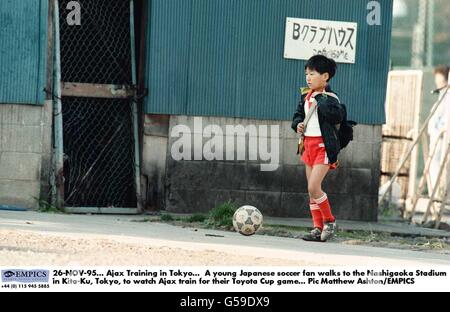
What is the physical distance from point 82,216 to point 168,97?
1.86 meters

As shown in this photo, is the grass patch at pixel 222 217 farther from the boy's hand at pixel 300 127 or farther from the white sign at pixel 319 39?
the white sign at pixel 319 39

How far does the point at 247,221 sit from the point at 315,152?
1.02 meters

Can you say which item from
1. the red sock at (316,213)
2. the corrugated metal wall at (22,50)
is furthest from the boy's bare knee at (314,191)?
the corrugated metal wall at (22,50)

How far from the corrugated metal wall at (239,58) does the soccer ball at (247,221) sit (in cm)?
236

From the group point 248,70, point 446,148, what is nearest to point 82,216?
point 248,70

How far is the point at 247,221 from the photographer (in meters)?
12.9

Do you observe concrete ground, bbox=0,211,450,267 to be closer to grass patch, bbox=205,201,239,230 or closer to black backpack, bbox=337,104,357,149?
grass patch, bbox=205,201,239,230

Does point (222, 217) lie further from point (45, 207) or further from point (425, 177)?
point (425, 177)

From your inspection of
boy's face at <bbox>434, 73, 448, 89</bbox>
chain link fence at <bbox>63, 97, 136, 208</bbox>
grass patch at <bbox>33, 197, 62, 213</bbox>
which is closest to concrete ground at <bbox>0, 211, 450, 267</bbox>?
grass patch at <bbox>33, 197, 62, 213</bbox>

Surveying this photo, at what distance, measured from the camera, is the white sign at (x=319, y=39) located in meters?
15.3

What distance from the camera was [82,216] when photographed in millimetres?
14164

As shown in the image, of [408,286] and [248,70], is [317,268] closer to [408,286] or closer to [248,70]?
[408,286]

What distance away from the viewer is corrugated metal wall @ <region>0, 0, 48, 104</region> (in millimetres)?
14266

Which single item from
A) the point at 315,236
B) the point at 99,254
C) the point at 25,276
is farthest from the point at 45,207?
the point at 25,276
